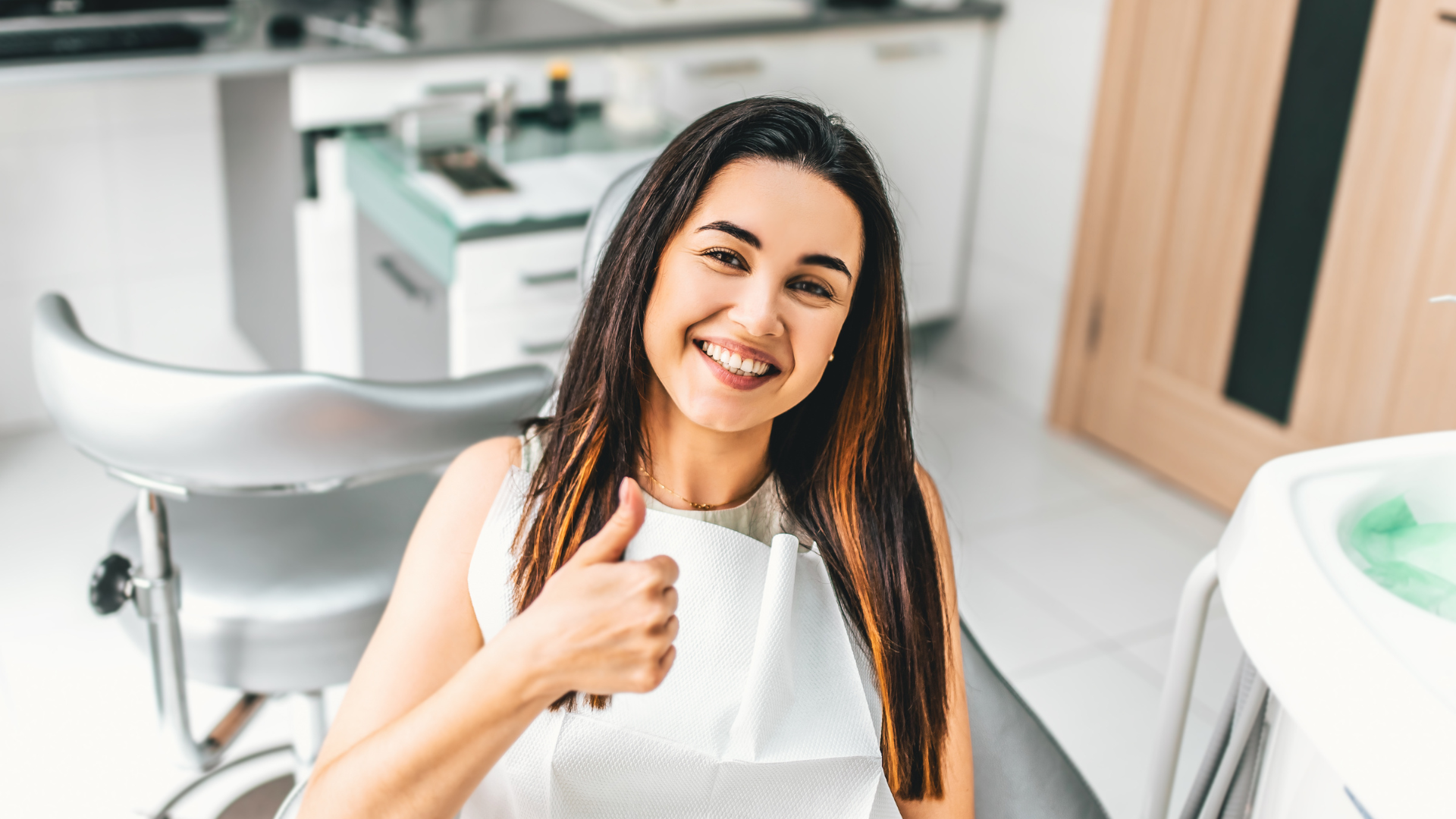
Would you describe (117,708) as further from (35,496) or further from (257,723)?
(35,496)

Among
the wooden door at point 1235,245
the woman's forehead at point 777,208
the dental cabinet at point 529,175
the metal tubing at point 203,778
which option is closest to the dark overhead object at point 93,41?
the dental cabinet at point 529,175

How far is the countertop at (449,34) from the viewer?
7.18 feet

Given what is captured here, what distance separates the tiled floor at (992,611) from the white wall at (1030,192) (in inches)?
8.1

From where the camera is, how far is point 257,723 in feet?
6.63

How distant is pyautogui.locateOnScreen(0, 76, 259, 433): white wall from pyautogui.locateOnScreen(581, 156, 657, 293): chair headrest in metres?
1.68

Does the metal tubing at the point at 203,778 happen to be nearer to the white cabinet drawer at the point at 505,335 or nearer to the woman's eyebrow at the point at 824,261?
the white cabinet drawer at the point at 505,335

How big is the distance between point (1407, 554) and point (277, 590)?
1054 millimetres

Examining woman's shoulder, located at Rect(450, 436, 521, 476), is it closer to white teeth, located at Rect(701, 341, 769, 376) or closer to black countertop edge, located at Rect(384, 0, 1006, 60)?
white teeth, located at Rect(701, 341, 769, 376)

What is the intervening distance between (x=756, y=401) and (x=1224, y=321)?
2031 millimetres

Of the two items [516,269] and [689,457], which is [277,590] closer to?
[689,457]

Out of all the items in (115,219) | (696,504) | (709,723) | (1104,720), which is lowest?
(1104,720)

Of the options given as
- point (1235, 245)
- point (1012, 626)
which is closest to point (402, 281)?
point (1012, 626)

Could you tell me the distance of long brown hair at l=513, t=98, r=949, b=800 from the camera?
3.26ft

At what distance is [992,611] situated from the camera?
238 centimetres
